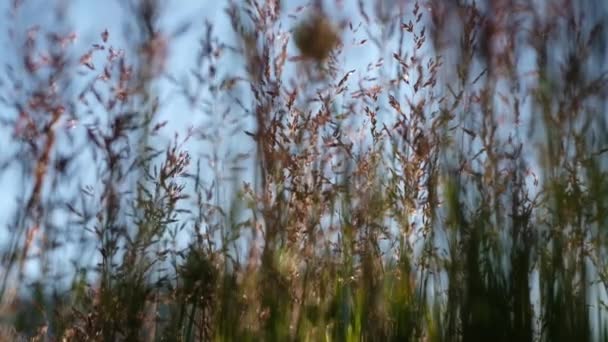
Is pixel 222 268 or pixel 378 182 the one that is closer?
pixel 222 268

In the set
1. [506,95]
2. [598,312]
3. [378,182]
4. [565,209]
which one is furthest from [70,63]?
[598,312]

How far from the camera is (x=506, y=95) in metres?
2.20

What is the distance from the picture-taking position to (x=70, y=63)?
7.42 ft

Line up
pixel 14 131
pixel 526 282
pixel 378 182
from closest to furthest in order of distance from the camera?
pixel 526 282, pixel 14 131, pixel 378 182

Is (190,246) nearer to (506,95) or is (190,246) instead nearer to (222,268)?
(222,268)

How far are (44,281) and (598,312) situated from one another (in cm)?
124

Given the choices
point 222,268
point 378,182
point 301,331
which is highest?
point 378,182

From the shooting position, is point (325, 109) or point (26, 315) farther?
point (325, 109)

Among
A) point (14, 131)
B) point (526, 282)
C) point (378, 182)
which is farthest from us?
point (378, 182)

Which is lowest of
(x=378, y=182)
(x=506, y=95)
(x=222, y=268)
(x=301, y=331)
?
(x=301, y=331)

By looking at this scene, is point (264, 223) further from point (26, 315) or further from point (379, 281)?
point (26, 315)

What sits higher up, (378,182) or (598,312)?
→ (378,182)

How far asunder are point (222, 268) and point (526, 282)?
661 millimetres

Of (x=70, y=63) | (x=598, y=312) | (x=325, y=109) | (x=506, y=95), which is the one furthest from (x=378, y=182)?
(x=70, y=63)
